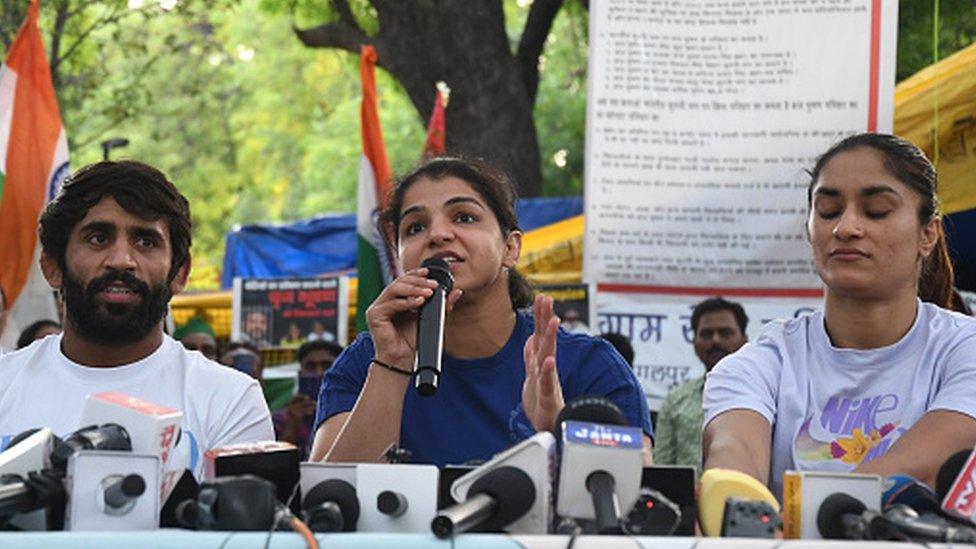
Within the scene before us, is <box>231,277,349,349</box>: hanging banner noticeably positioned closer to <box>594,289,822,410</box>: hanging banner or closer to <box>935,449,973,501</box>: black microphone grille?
<box>594,289,822,410</box>: hanging banner

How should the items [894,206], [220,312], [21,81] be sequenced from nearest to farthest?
[894,206], [21,81], [220,312]

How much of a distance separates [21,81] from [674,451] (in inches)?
189

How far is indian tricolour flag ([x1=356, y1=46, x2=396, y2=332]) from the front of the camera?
997 centimetres

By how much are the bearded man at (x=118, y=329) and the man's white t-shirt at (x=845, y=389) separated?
4.06 feet

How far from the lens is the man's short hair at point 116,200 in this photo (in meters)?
4.37

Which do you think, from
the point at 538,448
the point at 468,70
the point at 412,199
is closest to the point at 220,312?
the point at 468,70

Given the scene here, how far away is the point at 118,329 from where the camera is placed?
14.1ft

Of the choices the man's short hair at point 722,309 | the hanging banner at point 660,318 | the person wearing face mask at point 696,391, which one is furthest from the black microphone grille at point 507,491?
the hanging banner at point 660,318

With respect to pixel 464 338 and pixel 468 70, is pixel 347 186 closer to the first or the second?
pixel 468 70

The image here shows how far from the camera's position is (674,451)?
8227 millimetres

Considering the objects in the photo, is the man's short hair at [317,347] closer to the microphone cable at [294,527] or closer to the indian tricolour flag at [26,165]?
the indian tricolour flag at [26,165]

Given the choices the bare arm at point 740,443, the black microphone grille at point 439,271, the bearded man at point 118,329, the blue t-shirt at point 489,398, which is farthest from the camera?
the bearded man at point 118,329

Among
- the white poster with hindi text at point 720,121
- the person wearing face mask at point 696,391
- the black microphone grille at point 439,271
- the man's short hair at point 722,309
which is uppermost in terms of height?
the white poster with hindi text at point 720,121

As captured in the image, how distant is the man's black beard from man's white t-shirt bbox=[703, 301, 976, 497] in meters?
1.42
